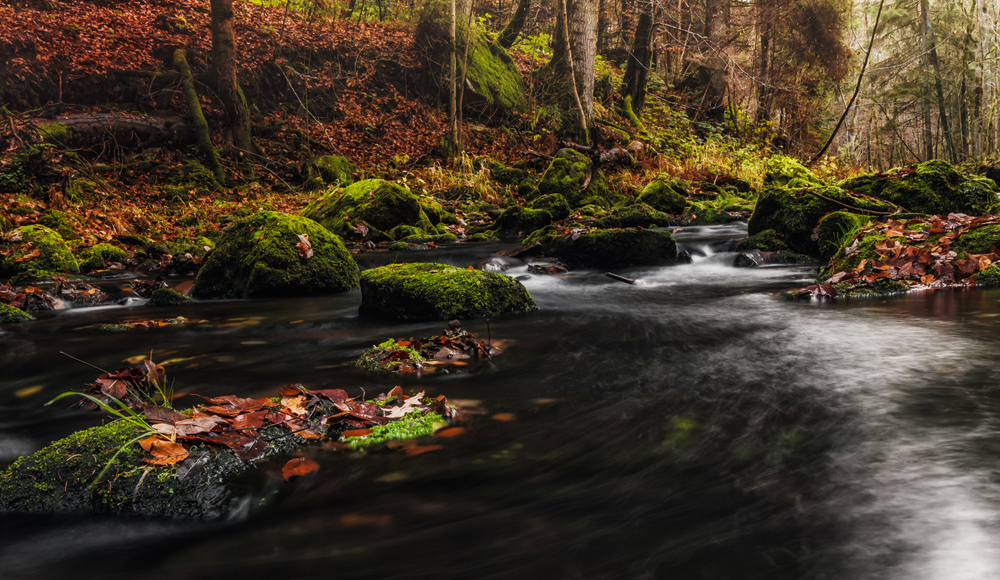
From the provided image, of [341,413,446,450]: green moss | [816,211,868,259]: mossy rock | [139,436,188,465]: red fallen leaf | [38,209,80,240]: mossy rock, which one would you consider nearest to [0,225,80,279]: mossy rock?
[38,209,80,240]: mossy rock

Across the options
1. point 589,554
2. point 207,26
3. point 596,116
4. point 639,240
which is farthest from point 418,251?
point 207,26

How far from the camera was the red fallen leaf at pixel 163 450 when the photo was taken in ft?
7.00

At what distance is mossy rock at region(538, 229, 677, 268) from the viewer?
9.28 meters

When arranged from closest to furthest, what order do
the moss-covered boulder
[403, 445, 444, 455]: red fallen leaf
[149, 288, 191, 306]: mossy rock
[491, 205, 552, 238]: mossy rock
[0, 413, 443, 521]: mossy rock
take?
[0, 413, 443, 521]: mossy rock
[403, 445, 444, 455]: red fallen leaf
[149, 288, 191, 306]: mossy rock
[491, 205, 552, 238]: mossy rock
the moss-covered boulder

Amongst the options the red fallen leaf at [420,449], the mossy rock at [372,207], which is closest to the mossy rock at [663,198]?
the mossy rock at [372,207]

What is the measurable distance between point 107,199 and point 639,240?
10.6m

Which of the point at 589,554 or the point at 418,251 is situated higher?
the point at 418,251

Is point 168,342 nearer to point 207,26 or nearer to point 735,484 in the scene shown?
point 735,484

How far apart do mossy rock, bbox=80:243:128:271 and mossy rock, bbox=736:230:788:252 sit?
10.3 m

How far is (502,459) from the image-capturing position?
2.48m

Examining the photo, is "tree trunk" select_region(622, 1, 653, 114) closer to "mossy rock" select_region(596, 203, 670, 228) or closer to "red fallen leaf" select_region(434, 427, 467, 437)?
"mossy rock" select_region(596, 203, 670, 228)

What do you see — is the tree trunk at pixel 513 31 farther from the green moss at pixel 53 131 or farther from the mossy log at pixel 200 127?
the green moss at pixel 53 131

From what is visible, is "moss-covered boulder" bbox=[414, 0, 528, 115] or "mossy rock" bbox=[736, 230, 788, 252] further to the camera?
"moss-covered boulder" bbox=[414, 0, 528, 115]

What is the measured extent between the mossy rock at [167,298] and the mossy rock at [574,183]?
30.4 feet
